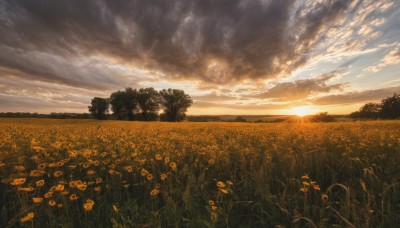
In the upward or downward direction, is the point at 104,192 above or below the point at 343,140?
below

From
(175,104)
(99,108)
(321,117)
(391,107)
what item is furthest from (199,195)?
(99,108)

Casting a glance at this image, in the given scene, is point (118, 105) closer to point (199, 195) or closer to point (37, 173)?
point (37, 173)

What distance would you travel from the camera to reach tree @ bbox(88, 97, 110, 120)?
3214 inches

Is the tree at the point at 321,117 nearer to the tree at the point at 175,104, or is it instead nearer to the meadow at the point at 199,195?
the meadow at the point at 199,195

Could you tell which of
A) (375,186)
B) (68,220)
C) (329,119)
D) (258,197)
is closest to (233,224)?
(258,197)

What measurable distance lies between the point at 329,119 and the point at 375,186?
3743 centimetres

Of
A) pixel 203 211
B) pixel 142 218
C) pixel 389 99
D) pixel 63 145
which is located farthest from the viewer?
pixel 389 99

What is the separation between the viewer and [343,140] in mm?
6348

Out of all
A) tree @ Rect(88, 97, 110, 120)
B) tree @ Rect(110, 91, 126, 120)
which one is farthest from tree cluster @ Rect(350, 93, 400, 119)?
tree @ Rect(88, 97, 110, 120)

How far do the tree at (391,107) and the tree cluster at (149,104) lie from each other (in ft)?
167

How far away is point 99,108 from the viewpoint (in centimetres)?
8188

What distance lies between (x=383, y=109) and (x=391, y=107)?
127cm

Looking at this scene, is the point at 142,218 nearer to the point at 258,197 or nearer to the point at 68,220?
the point at 68,220

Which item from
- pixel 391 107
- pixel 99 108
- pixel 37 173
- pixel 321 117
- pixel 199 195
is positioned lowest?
pixel 199 195
